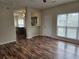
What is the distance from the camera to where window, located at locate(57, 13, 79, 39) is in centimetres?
486

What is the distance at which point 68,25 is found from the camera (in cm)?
528

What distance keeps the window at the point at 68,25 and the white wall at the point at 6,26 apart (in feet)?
11.8

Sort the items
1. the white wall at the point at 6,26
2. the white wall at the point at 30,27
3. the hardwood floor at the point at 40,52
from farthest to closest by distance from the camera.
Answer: the white wall at the point at 30,27 < the white wall at the point at 6,26 < the hardwood floor at the point at 40,52

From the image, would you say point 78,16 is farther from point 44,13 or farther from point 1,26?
point 1,26

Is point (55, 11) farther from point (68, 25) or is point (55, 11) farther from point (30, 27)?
point (30, 27)

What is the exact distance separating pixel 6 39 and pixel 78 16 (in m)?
5.00

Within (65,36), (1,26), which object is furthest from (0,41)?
(65,36)

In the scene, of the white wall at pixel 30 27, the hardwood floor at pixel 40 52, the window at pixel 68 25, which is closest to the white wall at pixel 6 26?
the hardwood floor at pixel 40 52

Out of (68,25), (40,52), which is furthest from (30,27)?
(40,52)

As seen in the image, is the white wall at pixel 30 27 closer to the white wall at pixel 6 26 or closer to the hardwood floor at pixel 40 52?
the white wall at pixel 6 26

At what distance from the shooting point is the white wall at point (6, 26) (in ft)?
15.8

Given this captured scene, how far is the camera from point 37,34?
746 cm

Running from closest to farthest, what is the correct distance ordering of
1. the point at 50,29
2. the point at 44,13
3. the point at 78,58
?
the point at 78,58 < the point at 50,29 < the point at 44,13

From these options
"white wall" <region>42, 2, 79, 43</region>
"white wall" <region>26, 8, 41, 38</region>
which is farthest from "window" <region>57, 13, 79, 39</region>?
"white wall" <region>26, 8, 41, 38</region>
